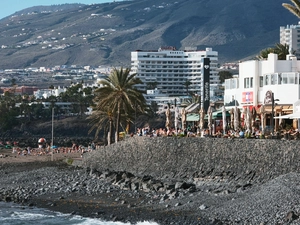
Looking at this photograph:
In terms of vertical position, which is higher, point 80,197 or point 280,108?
point 280,108

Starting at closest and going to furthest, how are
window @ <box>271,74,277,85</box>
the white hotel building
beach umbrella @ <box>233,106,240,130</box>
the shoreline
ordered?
the shoreline → beach umbrella @ <box>233,106,240,130</box> → the white hotel building → window @ <box>271,74,277,85</box>

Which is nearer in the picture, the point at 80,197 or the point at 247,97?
the point at 80,197

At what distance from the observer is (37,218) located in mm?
37656

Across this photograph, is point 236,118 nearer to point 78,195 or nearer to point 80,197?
point 78,195

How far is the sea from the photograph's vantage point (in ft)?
116

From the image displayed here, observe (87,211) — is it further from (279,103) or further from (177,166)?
(279,103)

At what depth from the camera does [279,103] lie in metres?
57.8

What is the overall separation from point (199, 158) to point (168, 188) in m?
5.65

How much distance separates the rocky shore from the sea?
61cm

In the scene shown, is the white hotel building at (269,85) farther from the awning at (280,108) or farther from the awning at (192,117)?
the awning at (192,117)

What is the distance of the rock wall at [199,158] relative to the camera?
40.2 metres

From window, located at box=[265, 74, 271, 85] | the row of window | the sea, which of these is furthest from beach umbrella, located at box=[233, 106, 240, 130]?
the sea

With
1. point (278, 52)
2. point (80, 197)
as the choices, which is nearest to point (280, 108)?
point (80, 197)

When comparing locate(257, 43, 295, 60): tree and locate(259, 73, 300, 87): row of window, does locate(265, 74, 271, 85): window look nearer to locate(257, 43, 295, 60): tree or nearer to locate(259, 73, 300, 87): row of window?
locate(259, 73, 300, 87): row of window
